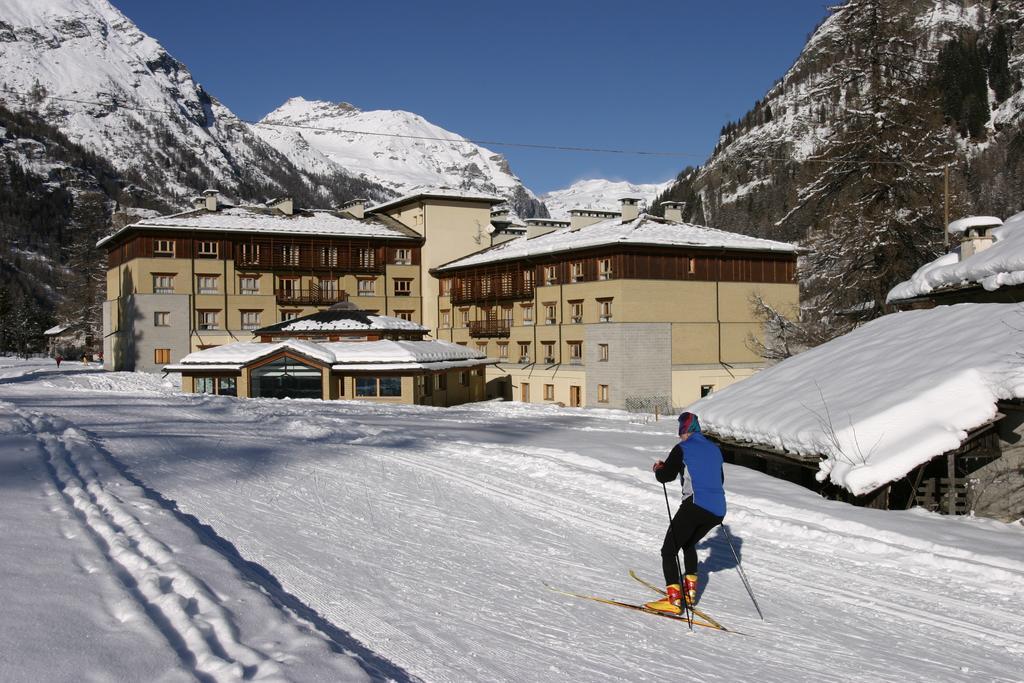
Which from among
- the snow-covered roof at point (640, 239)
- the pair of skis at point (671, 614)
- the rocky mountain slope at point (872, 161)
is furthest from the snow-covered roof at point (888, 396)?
the snow-covered roof at point (640, 239)

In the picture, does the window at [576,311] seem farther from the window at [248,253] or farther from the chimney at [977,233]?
the chimney at [977,233]

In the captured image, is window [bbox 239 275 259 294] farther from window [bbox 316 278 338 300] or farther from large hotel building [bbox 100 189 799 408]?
window [bbox 316 278 338 300]

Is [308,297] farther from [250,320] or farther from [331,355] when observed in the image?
[331,355]

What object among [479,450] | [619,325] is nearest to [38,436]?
[479,450]

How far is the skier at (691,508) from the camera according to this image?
8.78 meters

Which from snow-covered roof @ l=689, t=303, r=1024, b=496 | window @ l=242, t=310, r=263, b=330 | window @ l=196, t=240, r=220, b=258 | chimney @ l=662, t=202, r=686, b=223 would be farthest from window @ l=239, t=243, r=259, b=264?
snow-covered roof @ l=689, t=303, r=1024, b=496

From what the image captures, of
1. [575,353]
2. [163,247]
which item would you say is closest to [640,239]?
[575,353]

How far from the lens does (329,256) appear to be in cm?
6350

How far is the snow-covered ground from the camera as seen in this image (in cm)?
648

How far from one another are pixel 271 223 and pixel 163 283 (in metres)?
9.05

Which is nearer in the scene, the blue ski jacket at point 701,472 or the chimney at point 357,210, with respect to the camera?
the blue ski jacket at point 701,472

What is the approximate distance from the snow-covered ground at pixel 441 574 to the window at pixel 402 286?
48743mm

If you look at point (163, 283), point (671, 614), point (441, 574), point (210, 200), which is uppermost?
point (210, 200)

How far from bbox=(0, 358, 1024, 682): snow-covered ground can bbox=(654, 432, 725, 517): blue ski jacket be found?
124cm
